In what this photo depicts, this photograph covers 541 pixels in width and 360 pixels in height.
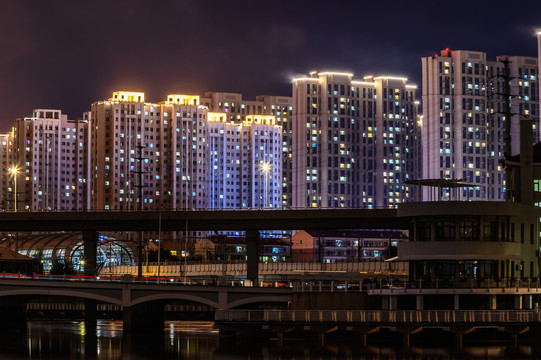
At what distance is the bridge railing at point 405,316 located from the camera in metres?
84.8

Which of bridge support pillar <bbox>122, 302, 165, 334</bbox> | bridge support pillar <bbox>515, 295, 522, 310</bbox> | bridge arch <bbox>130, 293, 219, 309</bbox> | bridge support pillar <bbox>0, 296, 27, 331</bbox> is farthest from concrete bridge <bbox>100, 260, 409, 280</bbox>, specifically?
bridge support pillar <bbox>515, 295, 522, 310</bbox>

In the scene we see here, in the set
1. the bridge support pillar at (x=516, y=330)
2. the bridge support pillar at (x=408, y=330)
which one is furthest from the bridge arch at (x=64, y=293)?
the bridge support pillar at (x=516, y=330)

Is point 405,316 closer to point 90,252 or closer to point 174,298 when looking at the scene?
point 174,298

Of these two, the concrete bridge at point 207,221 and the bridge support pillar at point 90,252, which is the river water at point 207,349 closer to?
the concrete bridge at point 207,221

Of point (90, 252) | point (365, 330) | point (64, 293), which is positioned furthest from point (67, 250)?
point (365, 330)

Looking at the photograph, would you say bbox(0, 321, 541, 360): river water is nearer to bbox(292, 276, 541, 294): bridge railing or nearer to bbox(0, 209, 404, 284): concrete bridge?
bbox(292, 276, 541, 294): bridge railing

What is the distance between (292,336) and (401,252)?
40.2 ft

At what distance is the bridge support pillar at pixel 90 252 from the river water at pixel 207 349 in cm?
2653

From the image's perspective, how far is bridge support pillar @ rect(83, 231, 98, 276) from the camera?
13550 centimetres

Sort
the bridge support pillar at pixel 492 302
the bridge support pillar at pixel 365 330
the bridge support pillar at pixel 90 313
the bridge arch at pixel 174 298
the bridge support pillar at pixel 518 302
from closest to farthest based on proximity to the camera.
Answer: the bridge support pillar at pixel 365 330, the bridge support pillar at pixel 492 302, the bridge support pillar at pixel 518 302, the bridge arch at pixel 174 298, the bridge support pillar at pixel 90 313

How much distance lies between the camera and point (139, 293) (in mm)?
108000

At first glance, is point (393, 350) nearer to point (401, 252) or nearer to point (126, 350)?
point (401, 252)

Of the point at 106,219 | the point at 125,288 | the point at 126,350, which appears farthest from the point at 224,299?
the point at 106,219

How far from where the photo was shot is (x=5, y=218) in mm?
134500
